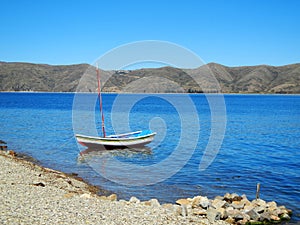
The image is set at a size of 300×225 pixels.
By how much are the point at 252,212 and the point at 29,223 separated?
29.1 feet

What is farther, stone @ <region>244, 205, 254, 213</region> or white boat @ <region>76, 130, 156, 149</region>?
white boat @ <region>76, 130, 156, 149</region>

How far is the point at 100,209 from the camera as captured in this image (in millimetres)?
11766

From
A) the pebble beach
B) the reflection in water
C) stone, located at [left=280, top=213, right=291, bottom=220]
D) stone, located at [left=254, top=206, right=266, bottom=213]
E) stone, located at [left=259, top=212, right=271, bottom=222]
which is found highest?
the pebble beach

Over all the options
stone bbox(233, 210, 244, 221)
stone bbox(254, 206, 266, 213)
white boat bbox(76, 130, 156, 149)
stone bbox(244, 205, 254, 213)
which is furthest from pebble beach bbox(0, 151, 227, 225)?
white boat bbox(76, 130, 156, 149)

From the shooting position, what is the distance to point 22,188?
14297 mm

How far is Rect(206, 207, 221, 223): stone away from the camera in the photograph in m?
12.8

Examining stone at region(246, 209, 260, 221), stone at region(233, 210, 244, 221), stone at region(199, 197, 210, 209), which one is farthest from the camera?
stone at region(199, 197, 210, 209)

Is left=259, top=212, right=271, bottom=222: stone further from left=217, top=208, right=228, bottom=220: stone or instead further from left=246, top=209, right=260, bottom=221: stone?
left=217, top=208, right=228, bottom=220: stone

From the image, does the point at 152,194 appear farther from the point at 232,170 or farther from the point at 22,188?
the point at 232,170

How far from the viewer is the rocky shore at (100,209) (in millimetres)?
10250

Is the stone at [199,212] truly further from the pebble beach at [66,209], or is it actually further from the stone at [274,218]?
the stone at [274,218]

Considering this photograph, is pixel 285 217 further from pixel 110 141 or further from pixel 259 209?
pixel 110 141

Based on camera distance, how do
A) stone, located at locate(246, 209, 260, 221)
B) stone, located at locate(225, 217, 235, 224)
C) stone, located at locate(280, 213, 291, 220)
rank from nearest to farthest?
stone, located at locate(225, 217, 235, 224)
stone, located at locate(246, 209, 260, 221)
stone, located at locate(280, 213, 291, 220)

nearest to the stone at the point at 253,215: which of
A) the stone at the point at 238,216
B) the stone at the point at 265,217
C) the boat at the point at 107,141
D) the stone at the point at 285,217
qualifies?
the stone at the point at 265,217
